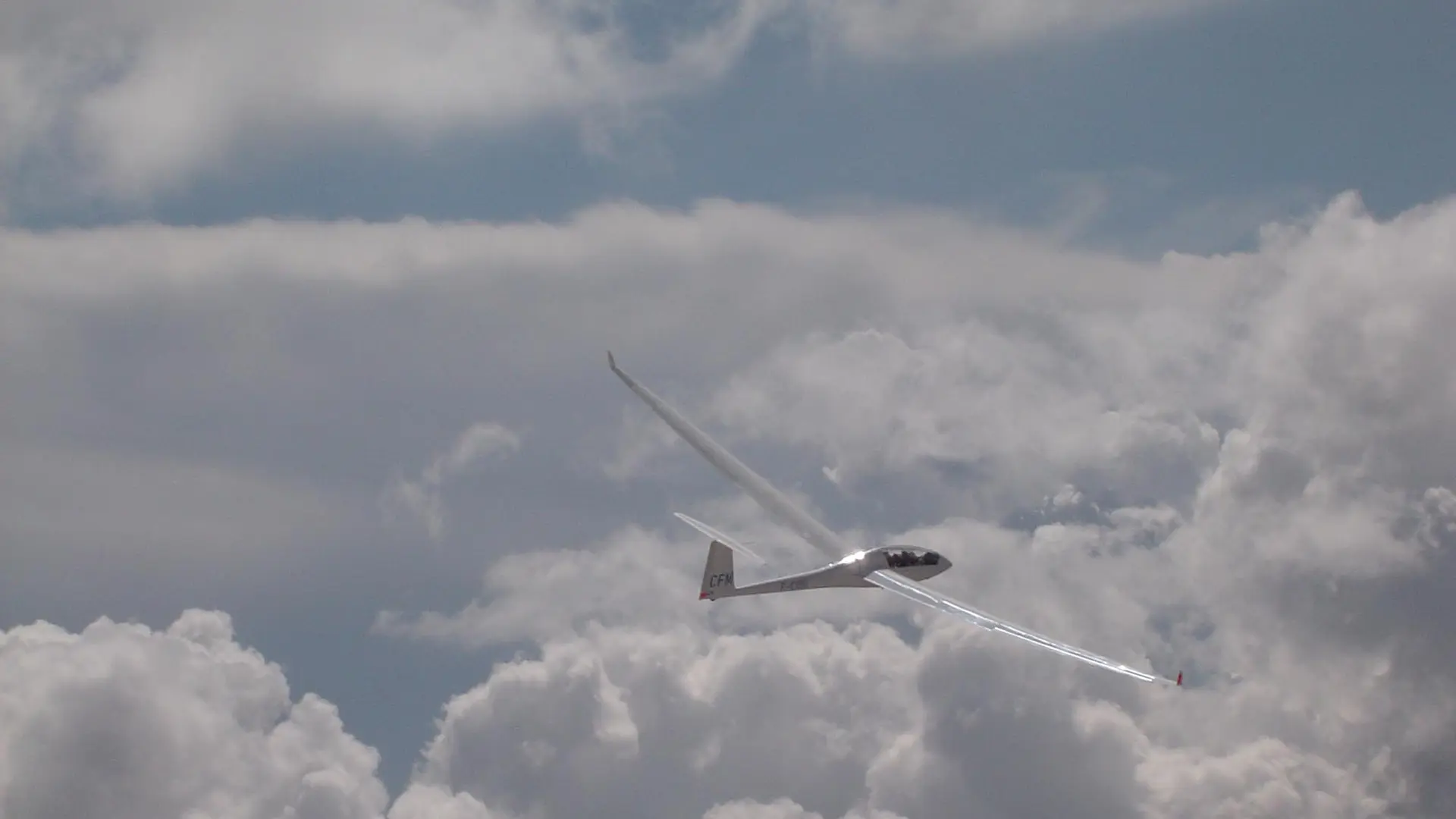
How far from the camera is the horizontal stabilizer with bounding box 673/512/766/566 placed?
108 m

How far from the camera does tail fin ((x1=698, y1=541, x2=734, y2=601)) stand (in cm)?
11238

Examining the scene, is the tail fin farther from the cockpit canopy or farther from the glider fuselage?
the cockpit canopy

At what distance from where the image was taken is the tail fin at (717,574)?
11238cm

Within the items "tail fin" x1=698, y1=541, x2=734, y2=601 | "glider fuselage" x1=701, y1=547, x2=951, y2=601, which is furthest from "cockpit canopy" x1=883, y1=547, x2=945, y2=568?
"tail fin" x1=698, y1=541, x2=734, y2=601

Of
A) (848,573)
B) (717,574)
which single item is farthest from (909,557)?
(717,574)

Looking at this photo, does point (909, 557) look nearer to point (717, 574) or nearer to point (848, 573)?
point (848, 573)

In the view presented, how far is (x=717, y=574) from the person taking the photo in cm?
11306

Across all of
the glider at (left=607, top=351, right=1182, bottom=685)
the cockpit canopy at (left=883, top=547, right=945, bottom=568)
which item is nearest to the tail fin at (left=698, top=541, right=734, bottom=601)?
the glider at (left=607, top=351, right=1182, bottom=685)

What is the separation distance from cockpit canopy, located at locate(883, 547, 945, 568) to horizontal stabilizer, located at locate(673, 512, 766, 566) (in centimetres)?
1203

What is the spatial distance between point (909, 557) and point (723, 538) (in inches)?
666

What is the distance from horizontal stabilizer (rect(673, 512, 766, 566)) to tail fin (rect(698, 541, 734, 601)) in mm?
1196

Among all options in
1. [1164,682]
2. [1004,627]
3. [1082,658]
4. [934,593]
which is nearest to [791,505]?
[934,593]

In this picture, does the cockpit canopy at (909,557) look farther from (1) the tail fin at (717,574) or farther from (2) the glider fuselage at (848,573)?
(1) the tail fin at (717,574)

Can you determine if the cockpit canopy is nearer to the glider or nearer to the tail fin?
the glider
